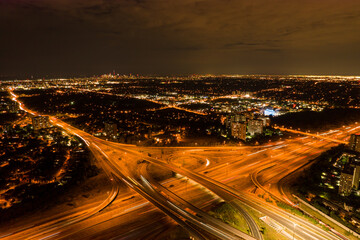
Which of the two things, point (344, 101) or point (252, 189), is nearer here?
point (252, 189)

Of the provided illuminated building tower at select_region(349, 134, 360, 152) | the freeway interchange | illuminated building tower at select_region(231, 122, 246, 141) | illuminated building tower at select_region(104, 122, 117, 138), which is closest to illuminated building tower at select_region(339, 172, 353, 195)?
the freeway interchange

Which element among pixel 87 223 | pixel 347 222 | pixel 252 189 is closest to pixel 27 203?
pixel 87 223

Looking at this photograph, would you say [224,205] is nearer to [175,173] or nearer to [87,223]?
[175,173]

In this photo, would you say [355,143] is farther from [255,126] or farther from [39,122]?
[39,122]

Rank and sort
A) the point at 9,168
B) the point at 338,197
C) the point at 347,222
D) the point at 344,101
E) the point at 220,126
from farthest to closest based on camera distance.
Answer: the point at 344,101 → the point at 220,126 → the point at 9,168 → the point at 338,197 → the point at 347,222

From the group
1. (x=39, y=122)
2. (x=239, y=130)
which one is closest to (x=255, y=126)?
(x=239, y=130)

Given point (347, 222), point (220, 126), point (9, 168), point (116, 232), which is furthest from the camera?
point (220, 126)
